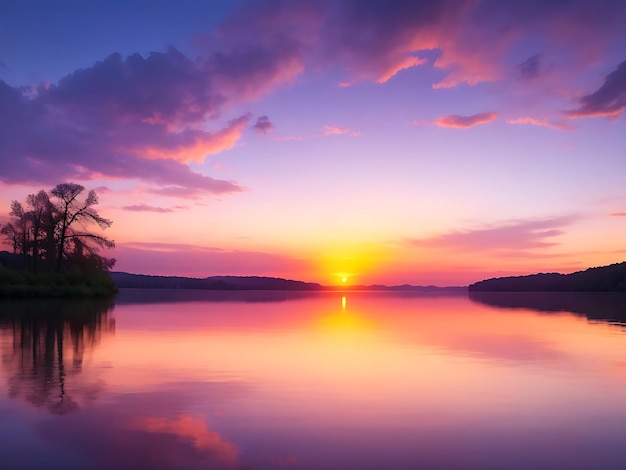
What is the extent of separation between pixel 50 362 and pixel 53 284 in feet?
161

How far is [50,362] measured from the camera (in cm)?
1446

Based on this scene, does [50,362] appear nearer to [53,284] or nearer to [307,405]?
[307,405]

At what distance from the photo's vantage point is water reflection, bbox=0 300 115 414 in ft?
34.1

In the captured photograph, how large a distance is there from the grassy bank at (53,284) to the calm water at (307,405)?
39.7 metres

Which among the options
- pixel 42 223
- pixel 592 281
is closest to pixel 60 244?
pixel 42 223

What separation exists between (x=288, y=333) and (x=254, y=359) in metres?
8.55

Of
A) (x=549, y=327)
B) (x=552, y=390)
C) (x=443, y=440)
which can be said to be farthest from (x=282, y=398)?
(x=549, y=327)

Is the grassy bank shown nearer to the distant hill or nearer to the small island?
the small island

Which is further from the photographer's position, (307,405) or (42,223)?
(42,223)

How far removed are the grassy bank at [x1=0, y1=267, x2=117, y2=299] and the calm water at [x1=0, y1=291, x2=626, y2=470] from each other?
130ft

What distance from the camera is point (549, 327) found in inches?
1138

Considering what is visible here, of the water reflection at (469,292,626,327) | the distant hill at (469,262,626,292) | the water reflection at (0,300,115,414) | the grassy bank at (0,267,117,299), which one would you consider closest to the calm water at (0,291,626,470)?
the water reflection at (0,300,115,414)

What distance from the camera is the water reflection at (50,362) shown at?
10398 millimetres

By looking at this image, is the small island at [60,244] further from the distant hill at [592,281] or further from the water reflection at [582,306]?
the distant hill at [592,281]
